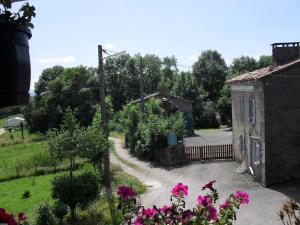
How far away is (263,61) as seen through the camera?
238ft

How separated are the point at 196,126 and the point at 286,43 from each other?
29.5m

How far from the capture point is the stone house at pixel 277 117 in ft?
65.4

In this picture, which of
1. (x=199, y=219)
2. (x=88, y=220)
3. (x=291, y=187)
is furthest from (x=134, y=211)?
(x=291, y=187)

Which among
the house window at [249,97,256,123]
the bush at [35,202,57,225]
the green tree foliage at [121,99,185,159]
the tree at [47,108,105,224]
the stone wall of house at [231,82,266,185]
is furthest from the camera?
the green tree foliage at [121,99,185,159]

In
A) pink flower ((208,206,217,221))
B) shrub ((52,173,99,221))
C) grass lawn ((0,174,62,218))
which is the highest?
pink flower ((208,206,217,221))

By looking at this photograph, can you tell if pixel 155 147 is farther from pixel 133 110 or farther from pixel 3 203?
pixel 3 203

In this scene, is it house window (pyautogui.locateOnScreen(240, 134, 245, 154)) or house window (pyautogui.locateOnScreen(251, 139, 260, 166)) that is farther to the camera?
house window (pyautogui.locateOnScreen(240, 134, 245, 154))

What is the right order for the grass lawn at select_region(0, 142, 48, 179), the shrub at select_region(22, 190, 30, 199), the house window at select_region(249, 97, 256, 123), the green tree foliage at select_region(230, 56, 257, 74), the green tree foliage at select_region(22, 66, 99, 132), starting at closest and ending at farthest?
the shrub at select_region(22, 190, 30, 199)
the house window at select_region(249, 97, 256, 123)
the grass lawn at select_region(0, 142, 48, 179)
the green tree foliage at select_region(22, 66, 99, 132)
the green tree foliage at select_region(230, 56, 257, 74)

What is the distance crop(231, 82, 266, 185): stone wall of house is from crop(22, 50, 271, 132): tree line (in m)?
18.8

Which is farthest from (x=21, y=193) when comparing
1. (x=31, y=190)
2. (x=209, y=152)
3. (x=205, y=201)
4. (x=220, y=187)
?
(x=205, y=201)

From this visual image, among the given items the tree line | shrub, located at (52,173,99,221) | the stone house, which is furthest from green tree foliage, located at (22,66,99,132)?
shrub, located at (52,173,99,221)

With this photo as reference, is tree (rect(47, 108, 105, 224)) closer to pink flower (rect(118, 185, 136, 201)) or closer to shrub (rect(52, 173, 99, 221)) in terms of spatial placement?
shrub (rect(52, 173, 99, 221))

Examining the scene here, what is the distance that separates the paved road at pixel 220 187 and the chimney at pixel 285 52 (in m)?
6.43

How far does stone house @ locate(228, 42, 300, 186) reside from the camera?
19.9 meters
